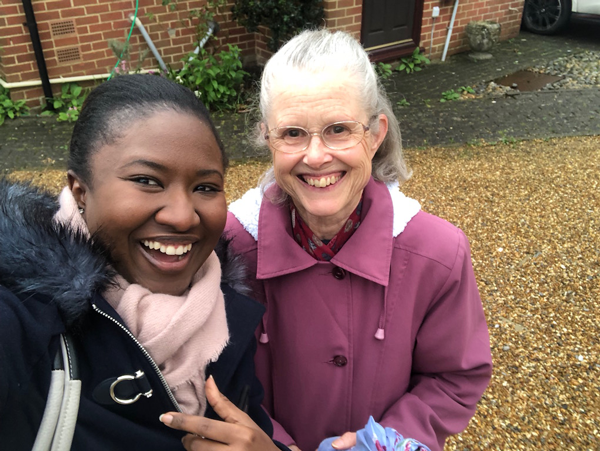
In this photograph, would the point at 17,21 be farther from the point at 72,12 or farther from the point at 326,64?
the point at 326,64

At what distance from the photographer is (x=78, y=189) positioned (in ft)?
4.11

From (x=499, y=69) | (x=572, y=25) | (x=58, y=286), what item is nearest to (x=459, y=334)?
(x=58, y=286)

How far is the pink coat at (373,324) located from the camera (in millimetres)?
1635

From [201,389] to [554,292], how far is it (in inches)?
128

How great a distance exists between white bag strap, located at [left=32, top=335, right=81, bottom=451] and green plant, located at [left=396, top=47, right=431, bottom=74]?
771cm

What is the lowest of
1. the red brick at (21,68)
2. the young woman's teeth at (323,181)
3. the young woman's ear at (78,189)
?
the red brick at (21,68)

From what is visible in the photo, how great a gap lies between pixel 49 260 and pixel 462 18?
8.90 m

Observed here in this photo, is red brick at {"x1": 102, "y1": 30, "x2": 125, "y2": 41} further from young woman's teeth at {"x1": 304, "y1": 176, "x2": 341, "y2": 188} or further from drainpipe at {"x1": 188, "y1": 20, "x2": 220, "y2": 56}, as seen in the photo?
young woman's teeth at {"x1": 304, "y1": 176, "x2": 341, "y2": 188}

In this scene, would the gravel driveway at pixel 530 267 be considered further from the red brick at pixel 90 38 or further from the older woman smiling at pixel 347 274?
the red brick at pixel 90 38

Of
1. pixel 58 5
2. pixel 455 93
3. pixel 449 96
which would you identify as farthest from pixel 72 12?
pixel 455 93

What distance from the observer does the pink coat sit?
1635 millimetres

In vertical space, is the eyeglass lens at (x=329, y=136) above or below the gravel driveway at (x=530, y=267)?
above

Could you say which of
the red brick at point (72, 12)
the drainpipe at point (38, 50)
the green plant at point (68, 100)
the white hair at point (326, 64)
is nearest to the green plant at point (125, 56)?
the red brick at point (72, 12)

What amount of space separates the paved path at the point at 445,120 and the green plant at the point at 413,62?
0.18m
